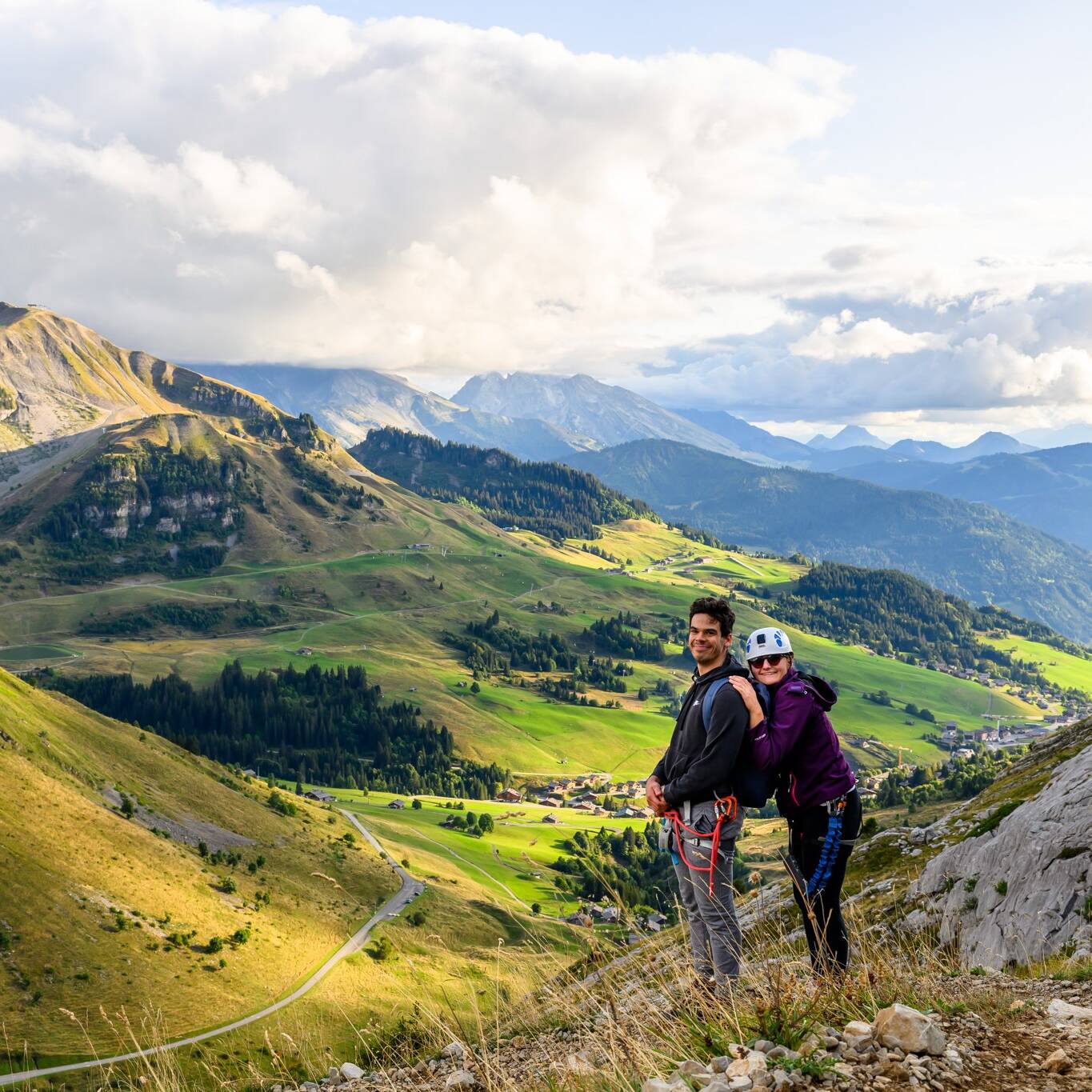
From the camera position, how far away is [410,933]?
8900 cm

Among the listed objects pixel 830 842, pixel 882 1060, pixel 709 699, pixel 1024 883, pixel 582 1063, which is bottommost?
pixel 1024 883

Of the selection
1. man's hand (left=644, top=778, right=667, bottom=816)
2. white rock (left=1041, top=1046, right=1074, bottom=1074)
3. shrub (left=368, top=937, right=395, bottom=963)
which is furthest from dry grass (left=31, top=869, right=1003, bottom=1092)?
shrub (left=368, top=937, right=395, bottom=963)

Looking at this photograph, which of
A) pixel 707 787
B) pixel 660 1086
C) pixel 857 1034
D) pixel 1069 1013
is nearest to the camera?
pixel 660 1086

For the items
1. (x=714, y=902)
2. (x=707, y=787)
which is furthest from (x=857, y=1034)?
(x=707, y=787)

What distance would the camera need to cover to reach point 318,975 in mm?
74438

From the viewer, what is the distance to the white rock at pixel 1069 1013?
9086 millimetres

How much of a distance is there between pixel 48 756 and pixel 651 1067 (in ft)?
333

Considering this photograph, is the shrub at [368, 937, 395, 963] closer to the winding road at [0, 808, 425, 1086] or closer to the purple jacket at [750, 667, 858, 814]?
the winding road at [0, 808, 425, 1086]

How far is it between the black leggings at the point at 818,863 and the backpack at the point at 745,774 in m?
1.04

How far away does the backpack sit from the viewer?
1041 cm

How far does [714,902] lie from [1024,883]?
→ 13985 mm

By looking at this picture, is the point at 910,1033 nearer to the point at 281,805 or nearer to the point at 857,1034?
the point at 857,1034

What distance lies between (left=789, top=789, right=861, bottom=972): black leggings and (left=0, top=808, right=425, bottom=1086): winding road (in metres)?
23.8

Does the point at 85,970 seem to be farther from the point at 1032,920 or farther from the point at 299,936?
the point at 1032,920
